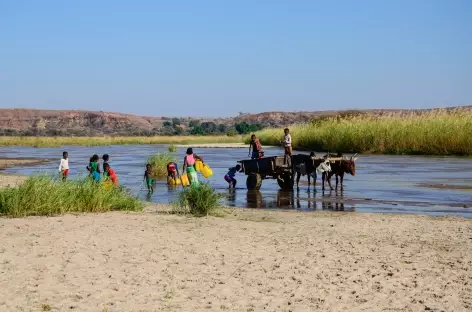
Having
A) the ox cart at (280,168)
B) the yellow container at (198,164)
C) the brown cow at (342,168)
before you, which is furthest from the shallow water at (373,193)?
the yellow container at (198,164)

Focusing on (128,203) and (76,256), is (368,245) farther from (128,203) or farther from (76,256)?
(128,203)

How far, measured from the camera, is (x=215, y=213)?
16.1 metres

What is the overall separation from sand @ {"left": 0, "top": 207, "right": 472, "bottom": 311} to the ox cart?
7.85 metres

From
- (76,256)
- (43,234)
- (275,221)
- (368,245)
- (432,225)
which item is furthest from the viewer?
(275,221)

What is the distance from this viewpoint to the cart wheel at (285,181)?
23548 millimetres

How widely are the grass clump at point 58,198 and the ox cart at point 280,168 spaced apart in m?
6.92

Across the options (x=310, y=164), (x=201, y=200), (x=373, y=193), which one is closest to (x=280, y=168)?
(x=310, y=164)

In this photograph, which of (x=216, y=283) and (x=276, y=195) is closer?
(x=216, y=283)

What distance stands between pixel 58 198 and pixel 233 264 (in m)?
6.56

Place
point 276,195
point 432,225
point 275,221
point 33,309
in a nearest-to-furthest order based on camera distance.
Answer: point 33,309
point 432,225
point 275,221
point 276,195

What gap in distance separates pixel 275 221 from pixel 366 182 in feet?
Answer: 38.4

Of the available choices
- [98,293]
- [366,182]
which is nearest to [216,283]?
[98,293]

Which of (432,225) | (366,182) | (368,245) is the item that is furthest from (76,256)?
(366,182)

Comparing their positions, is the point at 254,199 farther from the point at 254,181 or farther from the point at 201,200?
the point at 201,200
